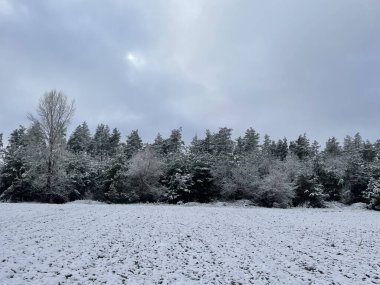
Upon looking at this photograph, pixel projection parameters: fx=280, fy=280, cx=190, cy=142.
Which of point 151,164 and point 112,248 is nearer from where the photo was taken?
point 112,248

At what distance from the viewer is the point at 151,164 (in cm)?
4491

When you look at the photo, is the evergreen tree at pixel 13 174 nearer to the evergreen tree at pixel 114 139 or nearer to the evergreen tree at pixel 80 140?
the evergreen tree at pixel 80 140

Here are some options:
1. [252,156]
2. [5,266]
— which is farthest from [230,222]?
[252,156]

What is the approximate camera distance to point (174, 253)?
11.7 metres

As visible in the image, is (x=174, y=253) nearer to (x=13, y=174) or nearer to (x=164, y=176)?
(x=164, y=176)

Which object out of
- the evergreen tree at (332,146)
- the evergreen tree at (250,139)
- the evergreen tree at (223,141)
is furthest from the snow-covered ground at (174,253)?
the evergreen tree at (332,146)

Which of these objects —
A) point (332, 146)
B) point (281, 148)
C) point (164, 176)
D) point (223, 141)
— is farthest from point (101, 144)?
point (332, 146)

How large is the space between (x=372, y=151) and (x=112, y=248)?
7560 centimetres

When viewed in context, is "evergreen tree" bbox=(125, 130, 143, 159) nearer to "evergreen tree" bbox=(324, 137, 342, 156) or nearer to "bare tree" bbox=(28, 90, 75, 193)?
"bare tree" bbox=(28, 90, 75, 193)

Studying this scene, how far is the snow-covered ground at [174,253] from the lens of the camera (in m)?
8.95

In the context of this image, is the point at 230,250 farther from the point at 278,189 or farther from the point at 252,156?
the point at 252,156

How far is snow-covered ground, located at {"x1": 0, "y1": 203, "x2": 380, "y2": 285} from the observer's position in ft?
29.4

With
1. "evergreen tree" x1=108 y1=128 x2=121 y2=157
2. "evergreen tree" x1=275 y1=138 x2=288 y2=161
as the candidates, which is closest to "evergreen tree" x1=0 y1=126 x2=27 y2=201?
"evergreen tree" x1=108 y1=128 x2=121 y2=157

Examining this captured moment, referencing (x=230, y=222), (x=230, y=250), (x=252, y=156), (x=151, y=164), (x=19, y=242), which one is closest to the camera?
(x=19, y=242)
